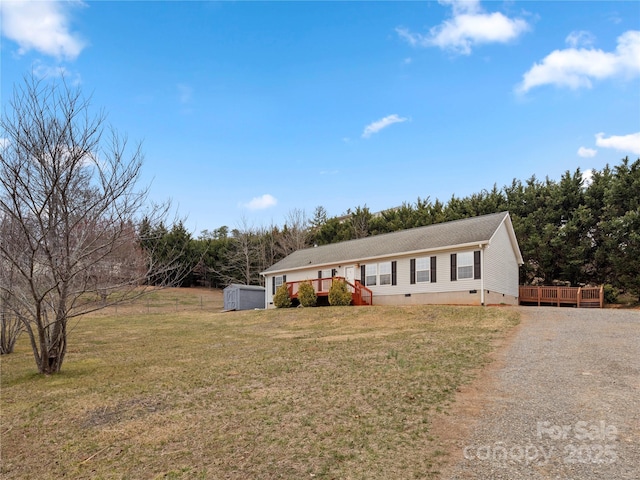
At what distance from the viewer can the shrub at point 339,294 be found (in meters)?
21.0

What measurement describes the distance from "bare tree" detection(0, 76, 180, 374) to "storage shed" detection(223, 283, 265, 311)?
19.7m

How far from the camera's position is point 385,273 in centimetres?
2128

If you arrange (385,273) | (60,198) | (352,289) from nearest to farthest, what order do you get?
1. (60,198)
2. (385,273)
3. (352,289)

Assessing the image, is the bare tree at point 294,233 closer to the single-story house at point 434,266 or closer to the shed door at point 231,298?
the shed door at point 231,298

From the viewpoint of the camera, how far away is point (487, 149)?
20031 millimetres

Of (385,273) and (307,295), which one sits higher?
(385,273)

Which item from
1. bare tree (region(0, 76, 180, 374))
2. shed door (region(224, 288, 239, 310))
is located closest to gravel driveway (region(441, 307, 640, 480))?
bare tree (region(0, 76, 180, 374))

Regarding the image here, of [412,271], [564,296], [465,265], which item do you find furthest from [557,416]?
[564,296]

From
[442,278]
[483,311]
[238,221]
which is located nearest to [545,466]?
[483,311]

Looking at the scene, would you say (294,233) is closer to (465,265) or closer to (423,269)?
(423,269)

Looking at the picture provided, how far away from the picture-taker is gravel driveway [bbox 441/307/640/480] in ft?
12.9

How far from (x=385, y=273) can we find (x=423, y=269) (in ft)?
7.31

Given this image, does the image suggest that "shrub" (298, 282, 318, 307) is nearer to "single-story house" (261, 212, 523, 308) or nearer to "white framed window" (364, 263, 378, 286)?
"single-story house" (261, 212, 523, 308)

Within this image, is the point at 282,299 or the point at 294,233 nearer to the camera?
the point at 282,299
